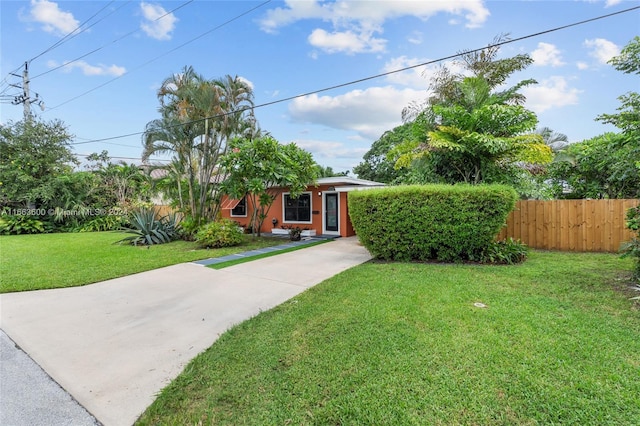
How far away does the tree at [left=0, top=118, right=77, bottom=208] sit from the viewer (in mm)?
14797

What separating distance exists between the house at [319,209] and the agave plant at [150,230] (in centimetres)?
267

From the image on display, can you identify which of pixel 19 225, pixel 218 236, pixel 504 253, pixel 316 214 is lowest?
pixel 504 253

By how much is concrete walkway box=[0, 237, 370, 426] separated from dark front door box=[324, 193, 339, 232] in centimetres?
600

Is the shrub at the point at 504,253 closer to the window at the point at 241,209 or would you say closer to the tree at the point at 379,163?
the window at the point at 241,209

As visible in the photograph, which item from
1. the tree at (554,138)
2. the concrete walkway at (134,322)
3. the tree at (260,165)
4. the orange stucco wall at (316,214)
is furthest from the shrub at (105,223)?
the tree at (554,138)

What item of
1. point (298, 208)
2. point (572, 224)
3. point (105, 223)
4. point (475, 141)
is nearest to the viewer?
point (475, 141)

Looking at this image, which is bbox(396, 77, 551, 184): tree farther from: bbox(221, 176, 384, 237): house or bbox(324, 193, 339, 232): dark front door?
bbox(324, 193, 339, 232): dark front door

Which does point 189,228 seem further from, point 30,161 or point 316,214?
point 30,161

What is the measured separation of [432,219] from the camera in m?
6.46

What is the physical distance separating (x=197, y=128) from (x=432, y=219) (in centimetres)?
940

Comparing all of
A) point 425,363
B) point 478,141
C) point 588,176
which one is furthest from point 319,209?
point 425,363

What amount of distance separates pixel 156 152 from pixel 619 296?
13.4 meters

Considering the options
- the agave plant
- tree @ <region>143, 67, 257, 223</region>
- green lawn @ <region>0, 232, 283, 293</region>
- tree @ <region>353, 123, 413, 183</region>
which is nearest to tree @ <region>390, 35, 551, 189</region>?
green lawn @ <region>0, 232, 283, 293</region>

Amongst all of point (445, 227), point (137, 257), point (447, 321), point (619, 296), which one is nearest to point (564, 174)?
point (445, 227)
